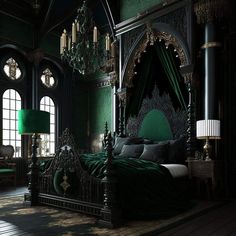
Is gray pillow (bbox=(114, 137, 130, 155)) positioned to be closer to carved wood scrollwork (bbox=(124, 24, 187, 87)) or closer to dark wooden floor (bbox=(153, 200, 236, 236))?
carved wood scrollwork (bbox=(124, 24, 187, 87))

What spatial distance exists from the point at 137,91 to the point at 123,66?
661 mm

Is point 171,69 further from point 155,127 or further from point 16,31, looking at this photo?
point 16,31

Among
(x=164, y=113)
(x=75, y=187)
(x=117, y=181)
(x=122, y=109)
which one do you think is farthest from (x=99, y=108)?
(x=117, y=181)

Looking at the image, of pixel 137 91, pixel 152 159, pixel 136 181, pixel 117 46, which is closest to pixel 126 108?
pixel 137 91

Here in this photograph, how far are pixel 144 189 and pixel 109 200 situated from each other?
550mm

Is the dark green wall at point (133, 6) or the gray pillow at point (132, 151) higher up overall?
the dark green wall at point (133, 6)

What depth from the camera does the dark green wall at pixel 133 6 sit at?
265 inches

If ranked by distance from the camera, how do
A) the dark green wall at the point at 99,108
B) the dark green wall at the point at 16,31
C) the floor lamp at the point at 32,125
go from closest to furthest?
the floor lamp at the point at 32,125 < the dark green wall at the point at 16,31 < the dark green wall at the point at 99,108

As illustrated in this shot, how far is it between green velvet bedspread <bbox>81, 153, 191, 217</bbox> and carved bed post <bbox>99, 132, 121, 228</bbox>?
120 mm

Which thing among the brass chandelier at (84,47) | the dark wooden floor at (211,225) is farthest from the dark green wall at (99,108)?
the dark wooden floor at (211,225)

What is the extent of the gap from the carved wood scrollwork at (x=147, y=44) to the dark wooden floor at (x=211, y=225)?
276 centimetres

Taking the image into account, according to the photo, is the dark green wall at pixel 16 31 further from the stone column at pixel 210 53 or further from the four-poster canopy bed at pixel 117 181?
the stone column at pixel 210 53

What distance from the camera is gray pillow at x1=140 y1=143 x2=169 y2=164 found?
529 cm

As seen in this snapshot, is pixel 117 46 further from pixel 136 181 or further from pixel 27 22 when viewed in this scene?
pixel 136 181
